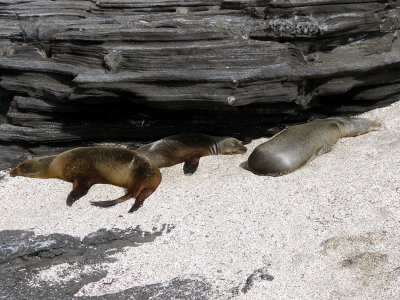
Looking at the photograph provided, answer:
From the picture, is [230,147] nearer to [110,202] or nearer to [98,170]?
[98,170]

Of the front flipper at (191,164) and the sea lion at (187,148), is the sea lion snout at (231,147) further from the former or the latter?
the front flipper at (191,164)

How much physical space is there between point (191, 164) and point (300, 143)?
1135mm

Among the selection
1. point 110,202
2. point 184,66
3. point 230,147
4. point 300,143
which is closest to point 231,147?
point 230,147

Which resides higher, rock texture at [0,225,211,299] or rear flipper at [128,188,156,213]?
rock texture at [0,225,211,299]

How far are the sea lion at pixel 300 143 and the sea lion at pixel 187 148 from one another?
1.72 feet

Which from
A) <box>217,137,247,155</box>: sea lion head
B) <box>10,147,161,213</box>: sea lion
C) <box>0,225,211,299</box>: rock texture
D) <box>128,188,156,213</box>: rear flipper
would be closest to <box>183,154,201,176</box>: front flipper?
<box>217,137,247,155</box>: sea lion head

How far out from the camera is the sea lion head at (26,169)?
6387 mm

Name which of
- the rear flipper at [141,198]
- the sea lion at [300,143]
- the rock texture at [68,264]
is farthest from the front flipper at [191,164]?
the rock texture at [68,264]

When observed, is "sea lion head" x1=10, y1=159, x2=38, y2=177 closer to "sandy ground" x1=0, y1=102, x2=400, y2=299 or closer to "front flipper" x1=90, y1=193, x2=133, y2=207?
"sandy ground" x1=0, y1=102, x2=400, y2=299

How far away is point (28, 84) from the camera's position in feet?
21.9

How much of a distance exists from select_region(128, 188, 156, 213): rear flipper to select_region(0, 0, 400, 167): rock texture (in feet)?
3.61

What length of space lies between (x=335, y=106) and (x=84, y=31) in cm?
295

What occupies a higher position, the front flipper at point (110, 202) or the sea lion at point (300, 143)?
the sea lion at point (300, 143)

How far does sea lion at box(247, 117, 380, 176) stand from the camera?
5.91 meters
